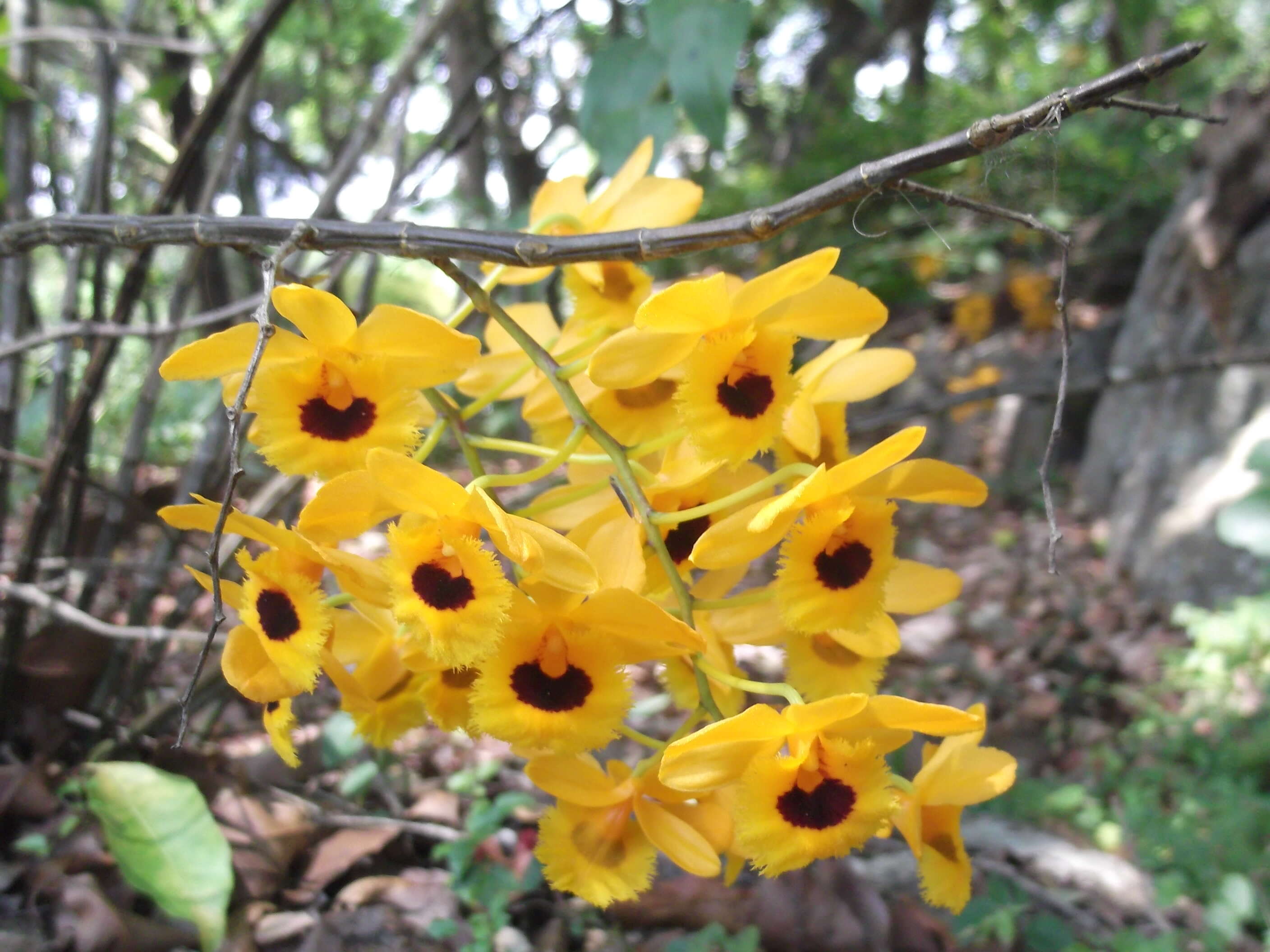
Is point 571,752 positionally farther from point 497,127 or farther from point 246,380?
point 497,127

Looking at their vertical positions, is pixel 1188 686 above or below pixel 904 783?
below

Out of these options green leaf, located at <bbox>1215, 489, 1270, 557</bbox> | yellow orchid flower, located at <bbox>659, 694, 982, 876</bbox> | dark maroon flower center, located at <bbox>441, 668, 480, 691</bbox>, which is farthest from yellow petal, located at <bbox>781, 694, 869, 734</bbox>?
green leaf, located at <bbox>1215, 489, 1270, 557</bbox>

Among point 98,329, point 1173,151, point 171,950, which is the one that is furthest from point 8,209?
point 1173,151

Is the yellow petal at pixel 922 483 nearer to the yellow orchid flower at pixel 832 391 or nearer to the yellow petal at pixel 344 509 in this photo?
the yellow orchid flower at pixel 832 391

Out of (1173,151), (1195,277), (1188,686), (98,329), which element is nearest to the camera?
(98,329)

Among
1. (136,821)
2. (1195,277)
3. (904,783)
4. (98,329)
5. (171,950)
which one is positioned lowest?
(171,950)

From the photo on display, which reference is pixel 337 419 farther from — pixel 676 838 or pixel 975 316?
pixel 975 316

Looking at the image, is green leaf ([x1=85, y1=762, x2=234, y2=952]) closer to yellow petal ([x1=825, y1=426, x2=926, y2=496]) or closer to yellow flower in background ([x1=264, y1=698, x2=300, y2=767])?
yellow flower in background ([x1=264, y1=698, x2=300, y2=767])
